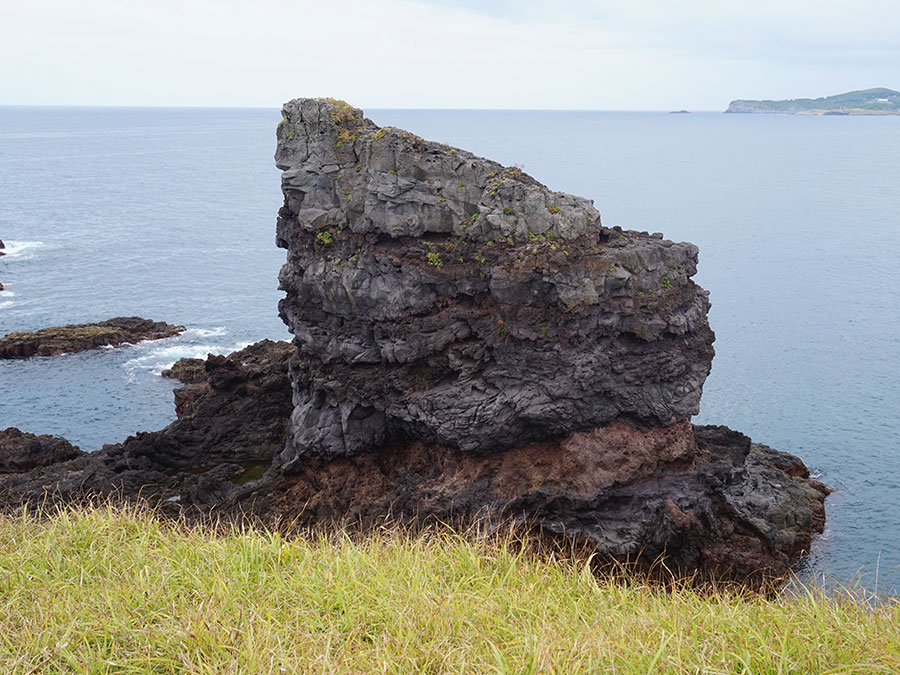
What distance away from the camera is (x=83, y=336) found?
61312mm

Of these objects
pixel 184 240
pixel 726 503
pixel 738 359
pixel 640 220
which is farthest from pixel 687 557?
pixel 184 240

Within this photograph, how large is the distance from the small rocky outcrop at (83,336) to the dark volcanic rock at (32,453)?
21450 millimetres

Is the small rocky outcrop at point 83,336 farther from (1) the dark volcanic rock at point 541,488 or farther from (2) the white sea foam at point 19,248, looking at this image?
(2) the white sea foam at point 19,248

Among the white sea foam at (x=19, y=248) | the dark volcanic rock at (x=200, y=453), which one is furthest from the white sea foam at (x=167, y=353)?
the white sea foam at (x=19, y=248)

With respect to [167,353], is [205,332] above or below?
above

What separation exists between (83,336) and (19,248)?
134ft

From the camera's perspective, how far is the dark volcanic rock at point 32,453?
1490 inches

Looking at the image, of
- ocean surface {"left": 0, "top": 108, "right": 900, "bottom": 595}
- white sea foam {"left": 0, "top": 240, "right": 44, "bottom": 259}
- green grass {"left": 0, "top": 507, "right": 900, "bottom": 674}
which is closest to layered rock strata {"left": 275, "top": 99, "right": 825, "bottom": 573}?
ocean surface {"left": 0, "top": 108, "right": 900, "bottom": 595}

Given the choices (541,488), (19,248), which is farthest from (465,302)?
(19,248)

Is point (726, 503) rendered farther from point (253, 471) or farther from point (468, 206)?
point (253, 471)

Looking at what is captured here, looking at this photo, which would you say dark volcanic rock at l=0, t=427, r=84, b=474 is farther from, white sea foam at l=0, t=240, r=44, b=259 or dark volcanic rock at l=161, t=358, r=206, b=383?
white sea foam at l=0, t=240, r=44, b=259

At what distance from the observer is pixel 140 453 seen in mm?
36531

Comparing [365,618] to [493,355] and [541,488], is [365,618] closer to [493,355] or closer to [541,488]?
[541,488]

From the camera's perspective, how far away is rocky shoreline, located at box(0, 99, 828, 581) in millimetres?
29281
